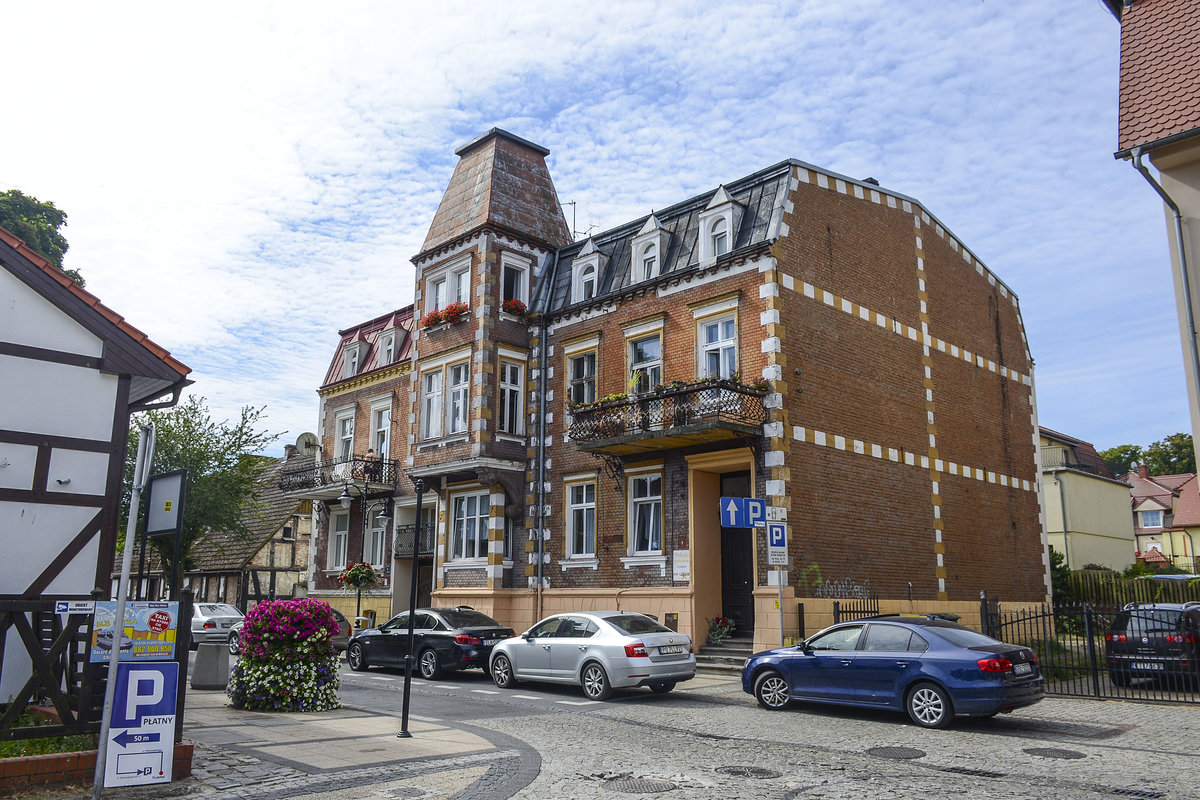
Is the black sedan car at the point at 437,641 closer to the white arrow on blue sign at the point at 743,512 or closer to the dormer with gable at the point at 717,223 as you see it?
the white arrow on blue sign at the point at 743,512

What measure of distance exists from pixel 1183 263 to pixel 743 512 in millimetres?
8289

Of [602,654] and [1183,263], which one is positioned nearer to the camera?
[1183,263]

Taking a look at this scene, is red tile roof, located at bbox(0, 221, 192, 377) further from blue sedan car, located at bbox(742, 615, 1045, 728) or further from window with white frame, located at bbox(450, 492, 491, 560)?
window with white frame, located at bbox(450, 492, 491, 560)

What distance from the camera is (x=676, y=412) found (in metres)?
20.5

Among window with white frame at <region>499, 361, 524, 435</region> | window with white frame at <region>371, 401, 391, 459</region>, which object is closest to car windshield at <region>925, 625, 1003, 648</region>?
window with white frame at <region>499, 361, 524, 435</region>

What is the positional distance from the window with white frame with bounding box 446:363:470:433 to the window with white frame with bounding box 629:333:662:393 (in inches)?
A: 203

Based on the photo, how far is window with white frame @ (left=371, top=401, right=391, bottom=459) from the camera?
31.5 metres

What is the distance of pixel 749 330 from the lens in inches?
824

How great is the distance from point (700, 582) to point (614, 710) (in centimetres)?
736

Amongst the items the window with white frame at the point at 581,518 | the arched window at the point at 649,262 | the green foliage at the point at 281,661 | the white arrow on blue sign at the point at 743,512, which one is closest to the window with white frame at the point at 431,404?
the window with white frame at the point at 581,518

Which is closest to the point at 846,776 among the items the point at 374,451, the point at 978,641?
the point at 978,641

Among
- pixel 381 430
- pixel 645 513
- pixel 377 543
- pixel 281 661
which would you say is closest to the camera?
pixel 281 661

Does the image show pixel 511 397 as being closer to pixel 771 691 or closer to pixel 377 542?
pixel 377 542

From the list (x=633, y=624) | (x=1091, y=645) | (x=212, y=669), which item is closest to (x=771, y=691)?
(x=633, y=624)
